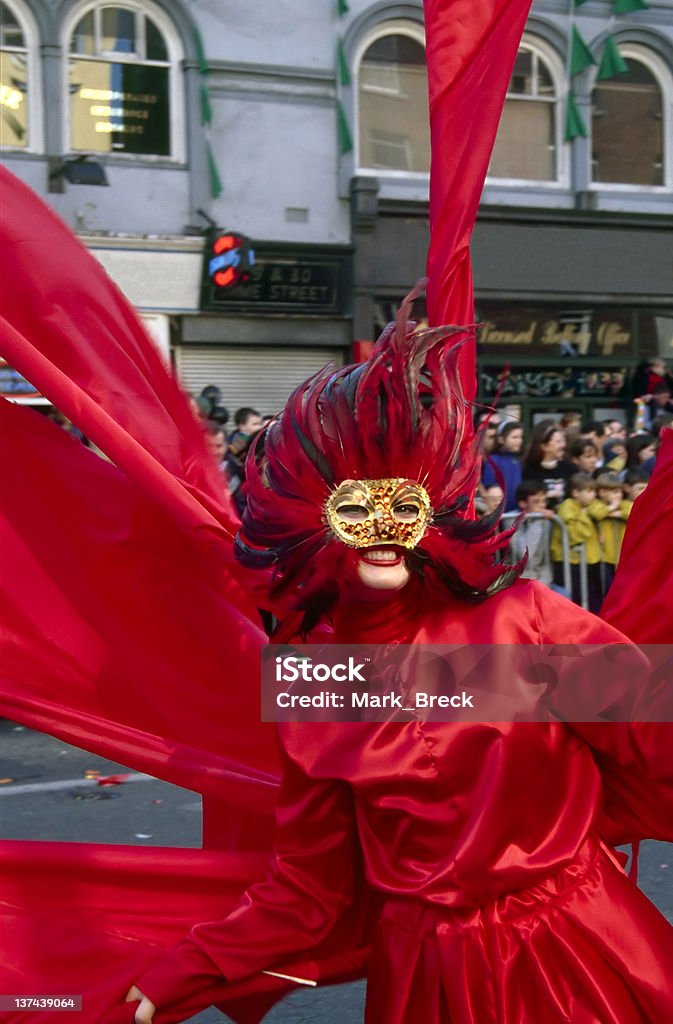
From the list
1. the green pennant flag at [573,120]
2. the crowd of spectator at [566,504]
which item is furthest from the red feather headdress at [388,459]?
the green pennant flag at [573,120]

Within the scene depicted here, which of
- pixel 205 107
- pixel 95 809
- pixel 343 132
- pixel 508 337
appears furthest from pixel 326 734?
pixel 508 337

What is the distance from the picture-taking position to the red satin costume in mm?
2252

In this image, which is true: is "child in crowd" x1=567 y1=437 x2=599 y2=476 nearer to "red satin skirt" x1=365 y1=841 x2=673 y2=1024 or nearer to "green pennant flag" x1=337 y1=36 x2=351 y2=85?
"red satin skirt" x1=365 y1=841 x2=673 y2=1024

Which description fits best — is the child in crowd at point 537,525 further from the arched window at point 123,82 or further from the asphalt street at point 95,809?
the arched window at point 123,82

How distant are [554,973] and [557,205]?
15230mm

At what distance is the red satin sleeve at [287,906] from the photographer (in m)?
2.31

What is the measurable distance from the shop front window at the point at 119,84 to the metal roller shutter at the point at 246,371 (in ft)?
7.30

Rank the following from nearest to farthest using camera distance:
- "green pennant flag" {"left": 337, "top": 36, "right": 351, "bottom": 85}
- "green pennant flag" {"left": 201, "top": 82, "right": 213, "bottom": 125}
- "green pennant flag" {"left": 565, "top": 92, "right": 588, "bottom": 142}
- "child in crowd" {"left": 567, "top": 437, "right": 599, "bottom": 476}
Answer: "child in crowd" {"left": 567, "top": 437, "right": 599, "bottom": 476} < "green pennant flag" {"left": 201, "top": 82, "right": 213, "bottom": 125} < "green pennant flag" {"left": 337, "top": 36, "right": 351, "bottom": 85} < "green pennant flag" {"left": 565, "top": 92, "right": 588, "bottom": 142}

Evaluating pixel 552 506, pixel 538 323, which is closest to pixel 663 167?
pixel 538 323

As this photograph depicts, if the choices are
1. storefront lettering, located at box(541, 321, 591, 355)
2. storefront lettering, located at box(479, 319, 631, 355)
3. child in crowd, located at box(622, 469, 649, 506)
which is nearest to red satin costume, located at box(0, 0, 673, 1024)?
child in crowd, located at box(622, 469, 649, 506)

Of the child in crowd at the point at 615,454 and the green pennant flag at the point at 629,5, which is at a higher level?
the green pennant flag at the point at 629,5

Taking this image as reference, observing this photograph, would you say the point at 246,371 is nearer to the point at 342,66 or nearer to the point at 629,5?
the point at 342,66

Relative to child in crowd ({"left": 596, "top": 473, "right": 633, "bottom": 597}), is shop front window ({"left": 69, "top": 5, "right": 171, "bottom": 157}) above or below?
above

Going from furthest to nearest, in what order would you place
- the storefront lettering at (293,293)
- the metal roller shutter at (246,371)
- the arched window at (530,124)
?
the arched window at (530,124) < the storefront lettering at (293,293) < the metal roller shutter at (246,371)
